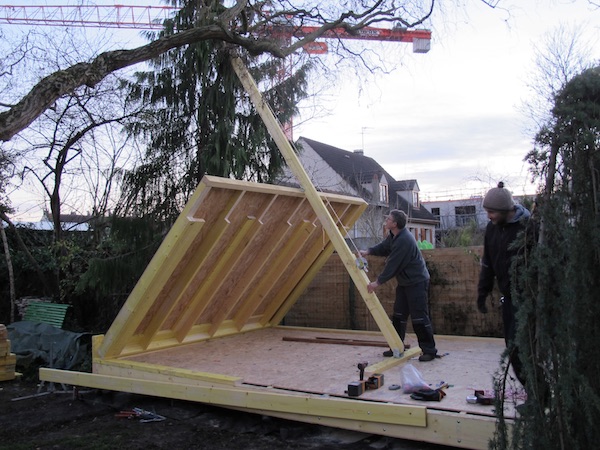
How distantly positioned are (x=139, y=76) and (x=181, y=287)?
12.2 ft

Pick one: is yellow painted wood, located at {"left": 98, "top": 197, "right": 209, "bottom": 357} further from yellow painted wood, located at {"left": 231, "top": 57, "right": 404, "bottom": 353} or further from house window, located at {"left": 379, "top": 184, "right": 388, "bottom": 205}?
house window, located at {"left": 379, "top": 184, "right": 388, "bottom": 205}

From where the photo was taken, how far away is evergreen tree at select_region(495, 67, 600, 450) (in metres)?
2.13

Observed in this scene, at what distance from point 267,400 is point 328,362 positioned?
127 centimetres

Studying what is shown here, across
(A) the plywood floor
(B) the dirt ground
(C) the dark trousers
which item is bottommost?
(B) the dirt ground

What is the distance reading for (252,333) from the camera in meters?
7.16

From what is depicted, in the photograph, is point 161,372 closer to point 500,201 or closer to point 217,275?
point 217,275

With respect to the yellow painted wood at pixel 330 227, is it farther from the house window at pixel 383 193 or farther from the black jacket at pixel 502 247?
the house window at pixel 383 193

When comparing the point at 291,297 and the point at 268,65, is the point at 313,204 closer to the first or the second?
the point at 291,297

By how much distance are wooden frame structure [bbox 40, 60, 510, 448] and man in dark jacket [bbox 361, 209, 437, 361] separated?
23cm

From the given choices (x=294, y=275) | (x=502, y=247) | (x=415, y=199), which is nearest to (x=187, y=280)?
(x=294, y=275)

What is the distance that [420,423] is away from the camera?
356 cm

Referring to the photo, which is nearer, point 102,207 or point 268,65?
point 268,65

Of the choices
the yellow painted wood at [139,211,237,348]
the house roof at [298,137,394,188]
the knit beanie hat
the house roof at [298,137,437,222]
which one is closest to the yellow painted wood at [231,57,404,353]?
the yellow painted wood at [139,211,237,348]

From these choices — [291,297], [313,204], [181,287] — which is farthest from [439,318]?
[181,287]
